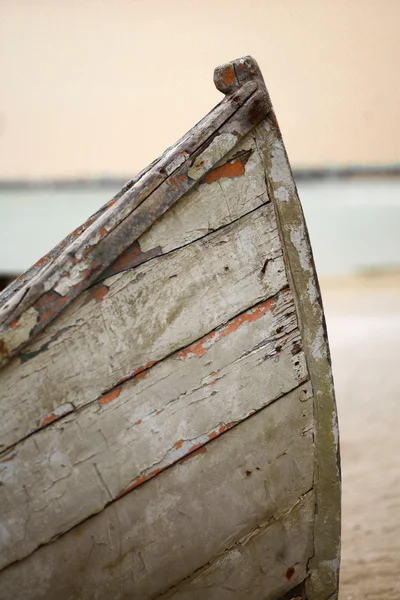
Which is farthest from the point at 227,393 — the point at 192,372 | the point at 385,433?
the point at 385,433

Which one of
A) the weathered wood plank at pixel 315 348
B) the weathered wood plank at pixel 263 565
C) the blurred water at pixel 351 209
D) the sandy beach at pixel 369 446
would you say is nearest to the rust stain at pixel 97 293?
the weathered wood plank at pixel 315 348

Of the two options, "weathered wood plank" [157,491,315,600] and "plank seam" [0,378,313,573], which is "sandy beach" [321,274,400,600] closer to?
"weathered wood plank" [157,491,315,600]

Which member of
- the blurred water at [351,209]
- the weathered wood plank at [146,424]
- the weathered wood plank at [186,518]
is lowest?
the weathered wood plank at [186,518]

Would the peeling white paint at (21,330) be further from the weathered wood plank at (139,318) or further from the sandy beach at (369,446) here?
the sandy beach at (369,446)

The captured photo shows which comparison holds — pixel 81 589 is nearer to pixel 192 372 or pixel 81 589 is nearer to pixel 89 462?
pixel 89 462

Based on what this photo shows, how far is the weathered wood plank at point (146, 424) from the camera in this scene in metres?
1.27

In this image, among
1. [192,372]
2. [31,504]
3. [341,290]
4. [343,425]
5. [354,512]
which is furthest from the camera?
[341,290]

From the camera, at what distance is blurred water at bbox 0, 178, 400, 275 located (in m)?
10.6

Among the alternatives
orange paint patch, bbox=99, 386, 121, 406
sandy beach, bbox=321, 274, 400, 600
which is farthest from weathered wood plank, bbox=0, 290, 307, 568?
sandy beach, bbox=321, 274, 400, 600

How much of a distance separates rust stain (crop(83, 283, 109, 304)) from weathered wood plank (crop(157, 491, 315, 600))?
0.70 metres

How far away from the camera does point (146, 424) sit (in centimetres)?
136

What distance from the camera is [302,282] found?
A: 1478 mm

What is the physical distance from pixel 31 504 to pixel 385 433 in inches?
142

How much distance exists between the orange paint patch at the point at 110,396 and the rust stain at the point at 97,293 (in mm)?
206
